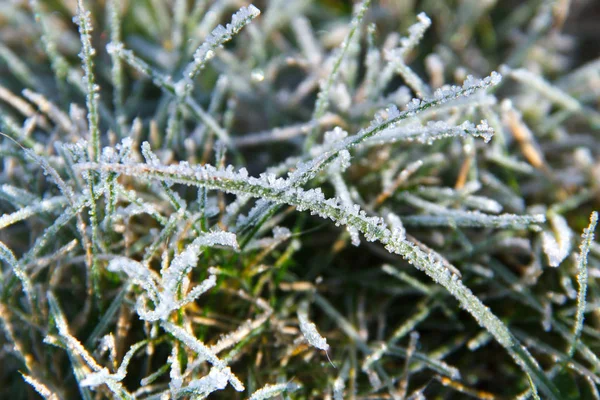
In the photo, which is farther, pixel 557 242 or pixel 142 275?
pixel 557 242

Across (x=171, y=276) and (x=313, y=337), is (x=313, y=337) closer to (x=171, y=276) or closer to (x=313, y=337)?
(x=313, y=337)

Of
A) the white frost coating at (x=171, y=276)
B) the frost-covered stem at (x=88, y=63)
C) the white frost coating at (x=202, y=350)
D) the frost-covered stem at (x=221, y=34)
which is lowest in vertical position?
the white frost coating at (x=202, y=350)

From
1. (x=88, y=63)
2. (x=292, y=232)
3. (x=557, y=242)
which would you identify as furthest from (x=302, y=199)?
(x=557, y=242)

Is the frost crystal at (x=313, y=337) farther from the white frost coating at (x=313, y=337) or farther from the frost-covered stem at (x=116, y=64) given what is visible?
the frost-covered stem at (x=116, y=64)

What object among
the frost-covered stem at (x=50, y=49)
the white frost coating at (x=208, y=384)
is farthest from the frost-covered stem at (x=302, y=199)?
the frost-covered stem at (x=50, y=49)

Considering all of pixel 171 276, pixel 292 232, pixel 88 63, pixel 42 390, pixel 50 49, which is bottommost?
pixel 42 390

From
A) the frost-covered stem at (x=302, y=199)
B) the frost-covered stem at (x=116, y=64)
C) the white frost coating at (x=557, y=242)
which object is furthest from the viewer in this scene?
the frost-covered stem at (x=116, y=64)

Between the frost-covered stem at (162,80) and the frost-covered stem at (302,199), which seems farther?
the frost-covered stem at (162,80)

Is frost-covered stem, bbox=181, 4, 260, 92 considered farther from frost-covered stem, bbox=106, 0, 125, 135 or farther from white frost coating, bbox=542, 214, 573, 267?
white frost coating, bbox=542, 214, 573, 267
